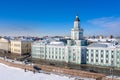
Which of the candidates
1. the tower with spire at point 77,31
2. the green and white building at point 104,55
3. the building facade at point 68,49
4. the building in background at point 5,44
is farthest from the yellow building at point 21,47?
the green and white building at point 104,55

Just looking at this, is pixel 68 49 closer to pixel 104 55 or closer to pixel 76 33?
pixel 76 33

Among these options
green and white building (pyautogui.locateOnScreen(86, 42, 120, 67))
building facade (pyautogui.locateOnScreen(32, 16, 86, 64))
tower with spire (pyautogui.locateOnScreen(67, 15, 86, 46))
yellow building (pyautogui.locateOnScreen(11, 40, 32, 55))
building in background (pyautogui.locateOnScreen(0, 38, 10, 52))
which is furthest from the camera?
building in background (pyautogui.locateOnScreen(0, 38, 10, 52))

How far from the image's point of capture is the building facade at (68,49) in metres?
42.0

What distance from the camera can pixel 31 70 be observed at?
1308 inches

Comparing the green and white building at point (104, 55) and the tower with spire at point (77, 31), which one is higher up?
the tower with spire at point (77, 31)

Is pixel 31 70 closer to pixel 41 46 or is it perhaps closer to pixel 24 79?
pixel 24 79

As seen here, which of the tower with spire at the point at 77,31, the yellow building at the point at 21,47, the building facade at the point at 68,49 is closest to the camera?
the building facade at the point at 68,49

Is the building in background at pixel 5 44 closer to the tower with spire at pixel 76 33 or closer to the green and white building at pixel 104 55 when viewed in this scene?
the tower with spire at pixel 76 33

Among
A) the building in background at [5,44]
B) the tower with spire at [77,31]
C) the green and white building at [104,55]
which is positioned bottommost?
the green and white building at [104,55]

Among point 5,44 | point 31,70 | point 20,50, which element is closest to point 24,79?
point 31,70

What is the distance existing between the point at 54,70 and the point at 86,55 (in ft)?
33.2

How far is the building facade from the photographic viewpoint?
42.0m

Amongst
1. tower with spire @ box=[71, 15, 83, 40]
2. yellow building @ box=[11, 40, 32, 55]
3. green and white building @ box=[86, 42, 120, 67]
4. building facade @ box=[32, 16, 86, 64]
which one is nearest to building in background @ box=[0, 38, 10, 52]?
yellow building @ box=[11, 40, 32, 55]

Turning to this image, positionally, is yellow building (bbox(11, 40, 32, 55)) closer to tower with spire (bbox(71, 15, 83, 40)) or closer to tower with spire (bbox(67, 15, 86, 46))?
tower with spire (bbox(67, 15, 86, 46))
